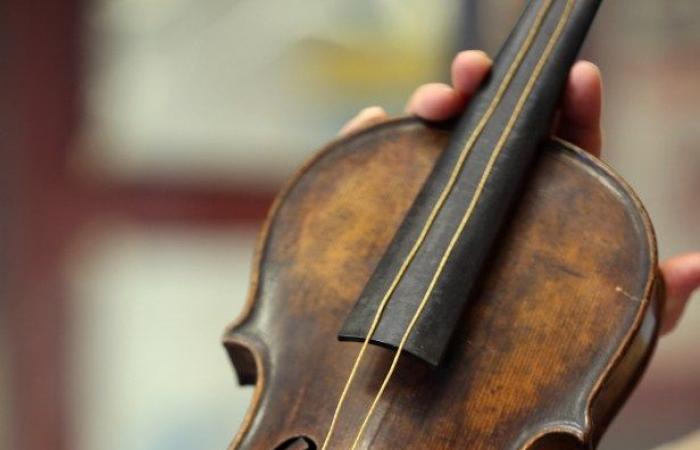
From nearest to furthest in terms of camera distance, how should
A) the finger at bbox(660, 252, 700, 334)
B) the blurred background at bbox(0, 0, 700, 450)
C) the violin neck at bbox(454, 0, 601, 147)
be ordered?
the violin neck at bbox(454, 0, 601, 147), the finger at bbox(660, 252, 700, 334), the blurred background at bbox(0, 0, 700, 450)

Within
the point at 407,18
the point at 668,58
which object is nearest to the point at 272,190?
the point at 407,18

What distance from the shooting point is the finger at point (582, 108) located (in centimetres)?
76

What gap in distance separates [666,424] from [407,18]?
959mm

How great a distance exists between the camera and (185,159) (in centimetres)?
181

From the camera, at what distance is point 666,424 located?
1774 mm

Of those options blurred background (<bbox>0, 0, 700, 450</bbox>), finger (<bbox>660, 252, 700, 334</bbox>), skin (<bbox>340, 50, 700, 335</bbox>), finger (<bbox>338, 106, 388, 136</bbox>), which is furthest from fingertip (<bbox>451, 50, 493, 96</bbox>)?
blurred background (<bbox>0, 0, 700, 450</bbox>)

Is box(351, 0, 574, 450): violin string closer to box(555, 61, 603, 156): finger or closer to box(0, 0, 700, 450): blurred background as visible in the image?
box(555, 61, 603, 156): finger

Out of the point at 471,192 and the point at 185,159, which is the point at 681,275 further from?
the point at 185,159

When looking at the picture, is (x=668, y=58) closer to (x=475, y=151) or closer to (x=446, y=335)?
(x=475, y=151)

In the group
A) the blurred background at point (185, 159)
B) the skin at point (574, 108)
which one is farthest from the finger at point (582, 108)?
the blurred background at point (185, 159)

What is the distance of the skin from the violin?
18 millimetres

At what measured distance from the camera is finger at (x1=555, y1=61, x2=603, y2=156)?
0.76 metres

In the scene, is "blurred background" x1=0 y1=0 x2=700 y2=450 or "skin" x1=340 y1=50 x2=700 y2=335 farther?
"blurred background" x1=0 y1=0 x2=700 y2=450

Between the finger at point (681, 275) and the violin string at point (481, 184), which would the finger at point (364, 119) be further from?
the finger at point (681, 275)
